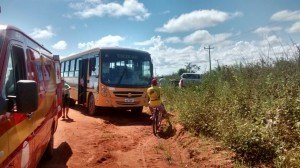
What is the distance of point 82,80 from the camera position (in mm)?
19594

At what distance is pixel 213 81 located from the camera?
49.6ft

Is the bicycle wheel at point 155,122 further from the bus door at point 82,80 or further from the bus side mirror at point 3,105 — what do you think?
the bus side mirror at point 3,105

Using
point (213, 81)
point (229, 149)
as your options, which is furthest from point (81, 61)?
point (229, 149)

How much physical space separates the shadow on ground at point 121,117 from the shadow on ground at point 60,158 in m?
5.22

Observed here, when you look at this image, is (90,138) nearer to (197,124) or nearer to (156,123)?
(156,123)

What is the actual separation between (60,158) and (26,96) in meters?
6.33

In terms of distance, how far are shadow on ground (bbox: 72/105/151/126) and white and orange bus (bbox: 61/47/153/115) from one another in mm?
484

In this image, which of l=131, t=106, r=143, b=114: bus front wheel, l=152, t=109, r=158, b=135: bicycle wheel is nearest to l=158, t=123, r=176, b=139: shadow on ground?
l=152, t=109, r=158, b=135: bicycle wheel

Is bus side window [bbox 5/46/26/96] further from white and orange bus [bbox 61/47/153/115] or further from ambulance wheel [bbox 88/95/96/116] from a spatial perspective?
ambulance wheel [bbox 88/95/96/116]

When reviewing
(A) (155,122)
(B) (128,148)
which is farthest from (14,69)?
(A) (155,122)

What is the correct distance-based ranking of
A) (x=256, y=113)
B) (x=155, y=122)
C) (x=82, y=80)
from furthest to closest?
(x=82, y=80)
(x=155, y=122)
(x=256, y=113)

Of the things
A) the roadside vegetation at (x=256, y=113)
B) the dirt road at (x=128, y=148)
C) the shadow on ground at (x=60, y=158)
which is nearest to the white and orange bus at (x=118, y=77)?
the dirt road at (x=128, y=148)

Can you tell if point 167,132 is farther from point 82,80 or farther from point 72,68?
point 72,68

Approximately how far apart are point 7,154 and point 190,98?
10754 mm
